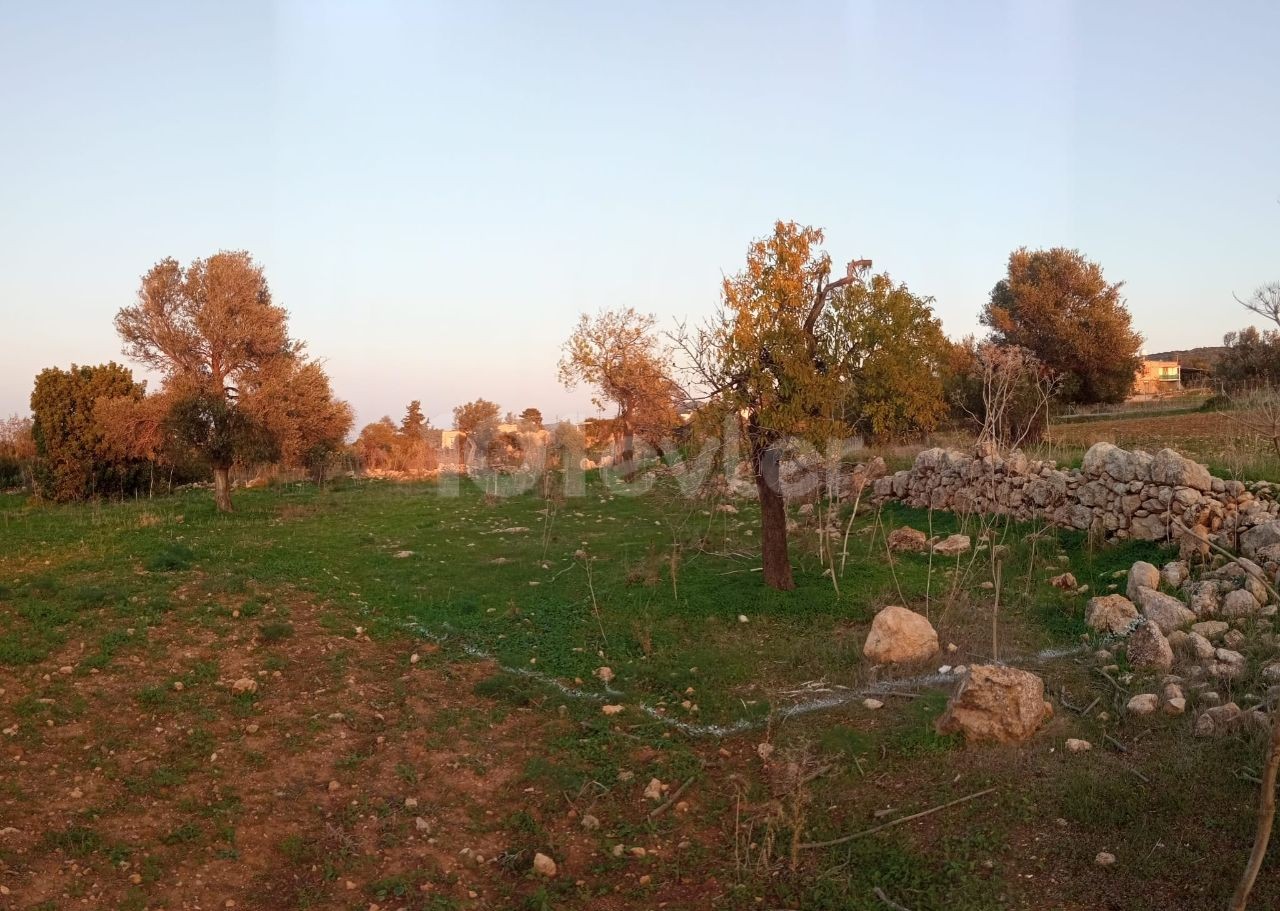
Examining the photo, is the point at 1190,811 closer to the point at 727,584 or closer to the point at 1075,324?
the point at 727,584

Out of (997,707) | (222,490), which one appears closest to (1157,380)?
(222,490)

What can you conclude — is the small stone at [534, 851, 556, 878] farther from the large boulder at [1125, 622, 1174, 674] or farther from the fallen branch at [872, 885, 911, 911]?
the large boulder at [1125, 622, 1174, 674]

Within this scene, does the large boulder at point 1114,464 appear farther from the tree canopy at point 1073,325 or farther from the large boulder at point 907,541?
the tree canopy at point 1073,325

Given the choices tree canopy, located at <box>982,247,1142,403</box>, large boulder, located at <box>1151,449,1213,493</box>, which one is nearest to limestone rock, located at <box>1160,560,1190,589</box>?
large boulder, located at <box>1151,449,1213,493</box>

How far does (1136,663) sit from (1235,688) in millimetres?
826

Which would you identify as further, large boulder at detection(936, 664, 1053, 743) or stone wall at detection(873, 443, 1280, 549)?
stone wall at detection(873, 443, 1280, 549)

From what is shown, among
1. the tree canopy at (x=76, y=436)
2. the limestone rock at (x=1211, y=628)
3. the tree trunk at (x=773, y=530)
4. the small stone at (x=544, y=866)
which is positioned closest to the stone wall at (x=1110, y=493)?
the limestone rock at (x=1211, y=628)

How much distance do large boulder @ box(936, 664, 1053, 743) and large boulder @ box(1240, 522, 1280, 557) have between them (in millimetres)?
5187

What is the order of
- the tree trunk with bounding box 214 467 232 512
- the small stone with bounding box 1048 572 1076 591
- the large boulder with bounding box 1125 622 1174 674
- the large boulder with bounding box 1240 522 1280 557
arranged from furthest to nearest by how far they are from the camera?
the tree trunk with bounding box 214 467 232 512
the small stone with bounding box 1048 572 1076 591
the large boulder with bounding box 1240 522 1280 557
the large boulder with bounding box 1125 622 1174 674

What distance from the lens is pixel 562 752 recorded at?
733cm

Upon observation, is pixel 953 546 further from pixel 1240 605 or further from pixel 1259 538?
pixel 1240 605

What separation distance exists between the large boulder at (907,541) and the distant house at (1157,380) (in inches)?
784

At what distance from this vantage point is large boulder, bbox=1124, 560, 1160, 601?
388 inches

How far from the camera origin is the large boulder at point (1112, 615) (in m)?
8.85
